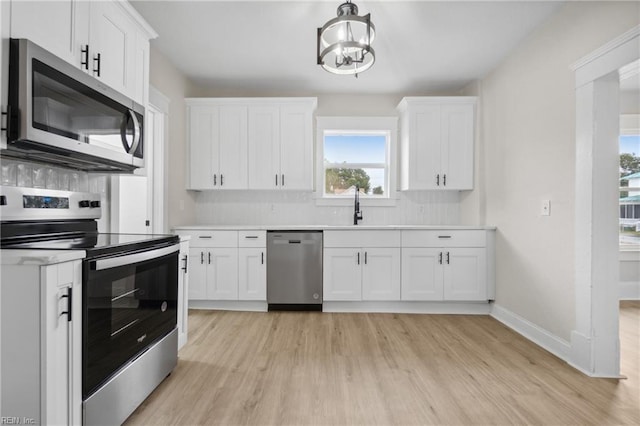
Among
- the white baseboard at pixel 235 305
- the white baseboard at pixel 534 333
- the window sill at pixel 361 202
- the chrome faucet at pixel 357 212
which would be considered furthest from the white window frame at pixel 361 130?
the white baseboard at pixel 534 333

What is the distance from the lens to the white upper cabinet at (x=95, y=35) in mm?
1419

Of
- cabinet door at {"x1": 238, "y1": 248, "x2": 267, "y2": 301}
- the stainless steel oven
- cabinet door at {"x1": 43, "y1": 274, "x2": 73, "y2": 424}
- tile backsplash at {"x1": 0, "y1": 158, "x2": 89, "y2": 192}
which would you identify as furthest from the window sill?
cabinet door at {"x1": 43, "y1": 274, "x2": 73, "y2": 424}

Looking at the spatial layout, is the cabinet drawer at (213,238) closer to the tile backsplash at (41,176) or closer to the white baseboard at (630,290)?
the tile backsplash at (41,176)

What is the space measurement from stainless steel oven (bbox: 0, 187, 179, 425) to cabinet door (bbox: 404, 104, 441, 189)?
2746 mm

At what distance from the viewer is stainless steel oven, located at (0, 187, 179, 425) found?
4.36ft

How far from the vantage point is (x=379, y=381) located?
201 centimetres

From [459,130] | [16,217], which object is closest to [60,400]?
[16,217]

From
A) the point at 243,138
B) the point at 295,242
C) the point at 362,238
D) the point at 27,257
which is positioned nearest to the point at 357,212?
the point at 362,238

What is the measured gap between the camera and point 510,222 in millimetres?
3148

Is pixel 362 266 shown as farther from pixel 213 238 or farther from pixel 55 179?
pixel 55 179

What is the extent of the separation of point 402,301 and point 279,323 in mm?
1333

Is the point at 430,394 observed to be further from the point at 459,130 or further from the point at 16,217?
the point at 459,130

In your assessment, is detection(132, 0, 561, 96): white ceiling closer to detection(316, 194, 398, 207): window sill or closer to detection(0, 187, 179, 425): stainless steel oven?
detection(316, 194, 398, 207): window sill

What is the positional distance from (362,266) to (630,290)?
3398 millimetres
